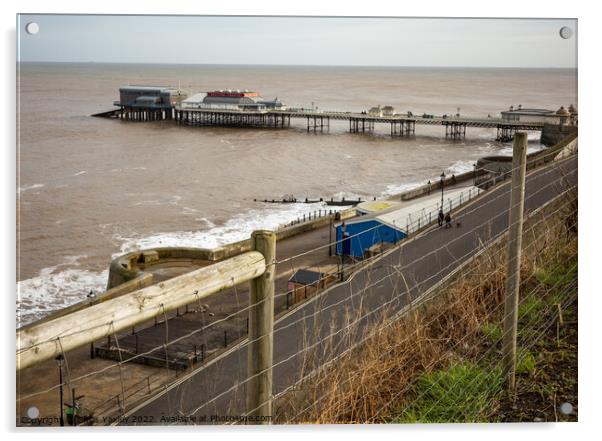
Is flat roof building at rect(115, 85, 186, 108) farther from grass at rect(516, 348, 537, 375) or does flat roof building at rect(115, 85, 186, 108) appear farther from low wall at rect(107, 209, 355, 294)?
grass at rect(516, 348, 537, 375)

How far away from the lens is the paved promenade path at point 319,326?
14.1ft

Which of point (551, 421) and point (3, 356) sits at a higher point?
point (3, 356)

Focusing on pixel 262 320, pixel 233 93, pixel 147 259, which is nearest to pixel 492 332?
pixel 262 320

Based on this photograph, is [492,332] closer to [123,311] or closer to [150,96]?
[123,311]

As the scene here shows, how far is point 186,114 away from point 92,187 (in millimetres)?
18999

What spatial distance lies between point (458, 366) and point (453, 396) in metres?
0.18

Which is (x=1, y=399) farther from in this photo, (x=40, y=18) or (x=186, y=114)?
(x=186, y=114)

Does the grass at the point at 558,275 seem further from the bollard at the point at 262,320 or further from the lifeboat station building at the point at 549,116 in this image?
the bollard at the point at 262,320

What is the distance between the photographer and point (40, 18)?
4180 millimetres

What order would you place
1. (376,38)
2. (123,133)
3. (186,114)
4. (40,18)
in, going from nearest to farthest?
(40,18) → (376,38) → (123,133) → (186,114)

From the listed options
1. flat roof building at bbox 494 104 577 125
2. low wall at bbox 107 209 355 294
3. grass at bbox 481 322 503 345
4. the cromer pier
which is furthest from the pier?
grass at bbox 481 322 503 345

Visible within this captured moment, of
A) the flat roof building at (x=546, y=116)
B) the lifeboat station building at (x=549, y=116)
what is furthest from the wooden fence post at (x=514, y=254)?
the flat roof building at (x=546, y=116)

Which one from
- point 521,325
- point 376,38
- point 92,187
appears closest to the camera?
point 521,325
